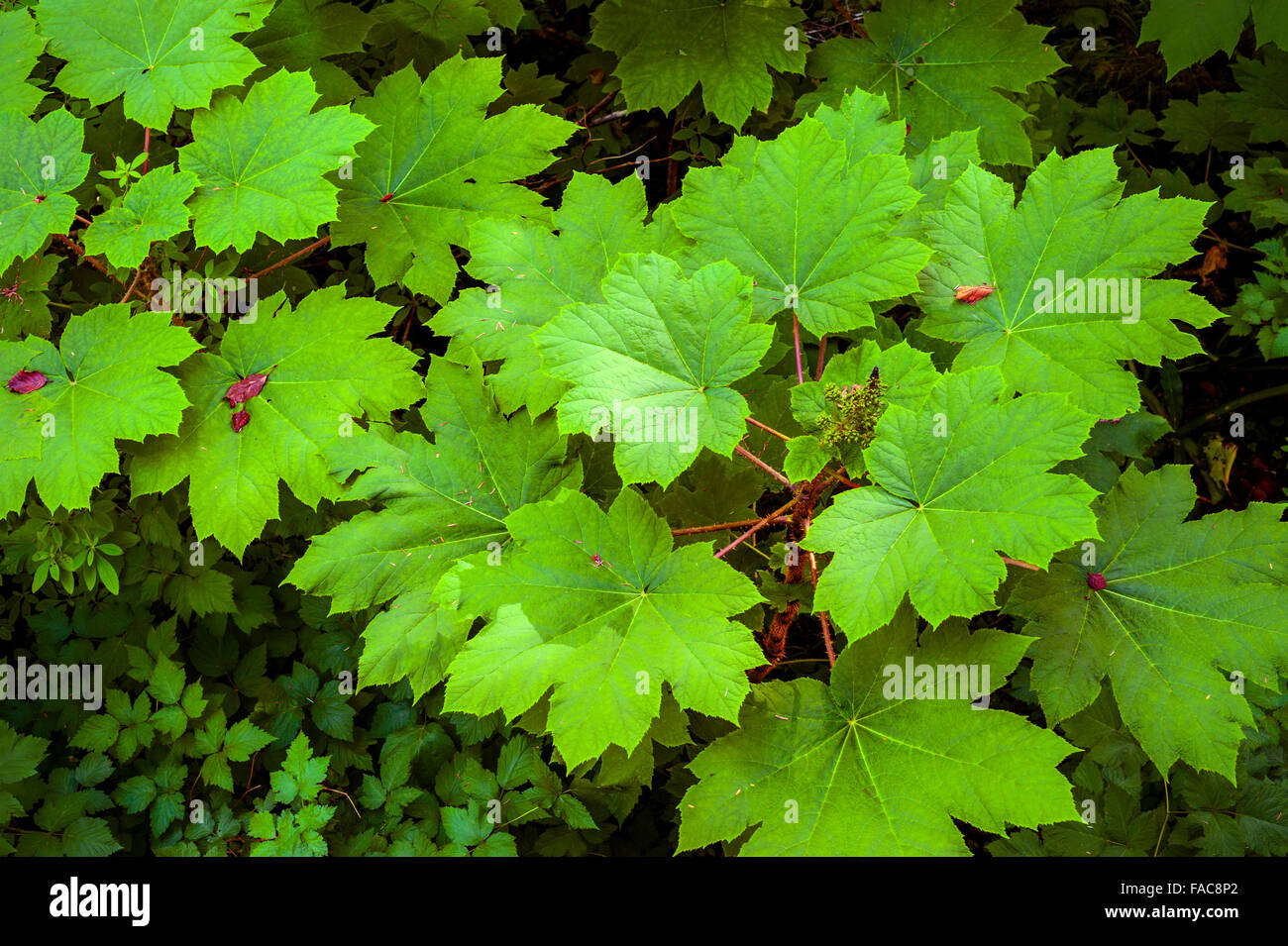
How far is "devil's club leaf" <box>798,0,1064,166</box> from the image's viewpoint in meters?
2.85

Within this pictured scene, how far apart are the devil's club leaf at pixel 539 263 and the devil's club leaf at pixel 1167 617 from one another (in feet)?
4.84

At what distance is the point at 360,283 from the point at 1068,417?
9.56ft

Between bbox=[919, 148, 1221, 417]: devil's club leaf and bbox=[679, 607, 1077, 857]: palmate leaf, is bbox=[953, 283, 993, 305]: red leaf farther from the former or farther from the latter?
bbox=[679, 607, 1077, 857]: palmate leaf

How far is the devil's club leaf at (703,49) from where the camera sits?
288 cm

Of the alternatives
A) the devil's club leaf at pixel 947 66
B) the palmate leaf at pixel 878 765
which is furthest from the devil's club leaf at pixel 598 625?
the devil's club leaf at pixel 947 66

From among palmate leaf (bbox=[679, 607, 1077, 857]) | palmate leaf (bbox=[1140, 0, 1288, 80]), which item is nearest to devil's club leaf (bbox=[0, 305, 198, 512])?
palmate leaf (bbox=[679, 607, 1077, 857])

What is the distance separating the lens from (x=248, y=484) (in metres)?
2.35

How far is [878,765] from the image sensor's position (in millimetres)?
2068

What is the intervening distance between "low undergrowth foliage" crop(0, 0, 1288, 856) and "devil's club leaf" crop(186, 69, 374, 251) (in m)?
0.01

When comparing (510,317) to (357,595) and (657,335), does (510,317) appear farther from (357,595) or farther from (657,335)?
(357,595)

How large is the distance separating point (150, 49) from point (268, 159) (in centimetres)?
51

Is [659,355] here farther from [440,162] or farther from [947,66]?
[947,66]

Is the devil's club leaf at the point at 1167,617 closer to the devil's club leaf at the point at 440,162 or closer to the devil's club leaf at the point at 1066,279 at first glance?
the devil's club leaf at the point at 1066,279
